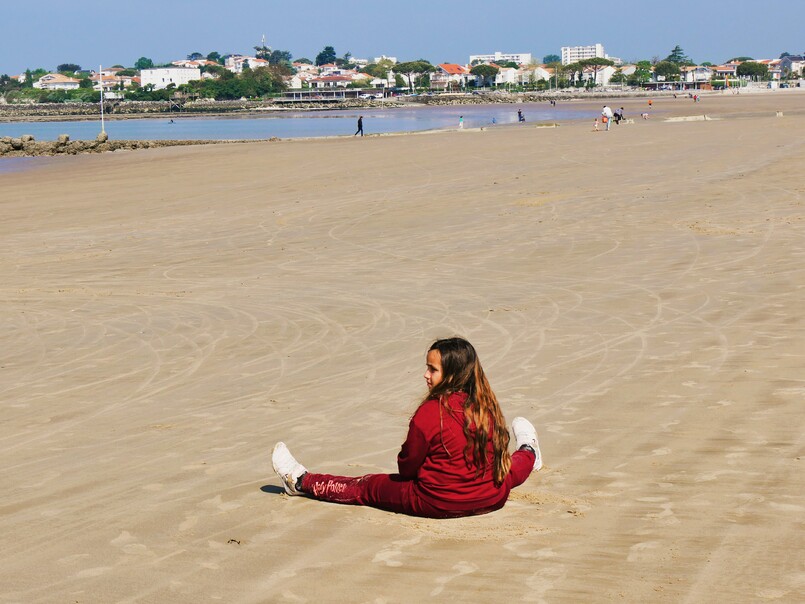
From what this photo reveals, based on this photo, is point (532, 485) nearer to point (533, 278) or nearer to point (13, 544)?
→ point (13, 544)

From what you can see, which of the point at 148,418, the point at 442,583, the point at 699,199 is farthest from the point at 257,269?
the point at 442,583

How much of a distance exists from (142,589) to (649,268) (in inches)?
370

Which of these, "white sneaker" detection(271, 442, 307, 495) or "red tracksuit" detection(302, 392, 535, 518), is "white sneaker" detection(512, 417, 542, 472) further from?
"white sneaker" detection(271, 442, 307, 495)

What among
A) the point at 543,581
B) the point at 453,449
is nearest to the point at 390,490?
the point at 453,449

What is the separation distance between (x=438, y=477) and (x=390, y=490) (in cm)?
26

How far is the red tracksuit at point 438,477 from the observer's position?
5062mm

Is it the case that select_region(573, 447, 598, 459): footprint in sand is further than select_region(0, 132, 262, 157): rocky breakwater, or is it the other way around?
select_region(0, 132, 262, 157): rocky breakwater

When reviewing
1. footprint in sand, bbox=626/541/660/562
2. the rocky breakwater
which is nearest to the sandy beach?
footprint in sand, bbox=626/541/660/562

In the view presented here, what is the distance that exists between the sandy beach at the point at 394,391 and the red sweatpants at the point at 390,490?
0.08 meters

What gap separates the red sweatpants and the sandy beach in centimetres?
8

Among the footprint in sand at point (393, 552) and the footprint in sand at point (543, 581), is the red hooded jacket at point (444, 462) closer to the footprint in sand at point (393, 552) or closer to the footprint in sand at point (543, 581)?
the footprint in sand at point (393, 552)

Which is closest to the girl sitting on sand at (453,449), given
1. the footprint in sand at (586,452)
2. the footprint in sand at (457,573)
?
the footprint in sand at (457,573)

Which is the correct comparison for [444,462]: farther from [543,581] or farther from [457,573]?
[543,581]

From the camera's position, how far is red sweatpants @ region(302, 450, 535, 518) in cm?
515
